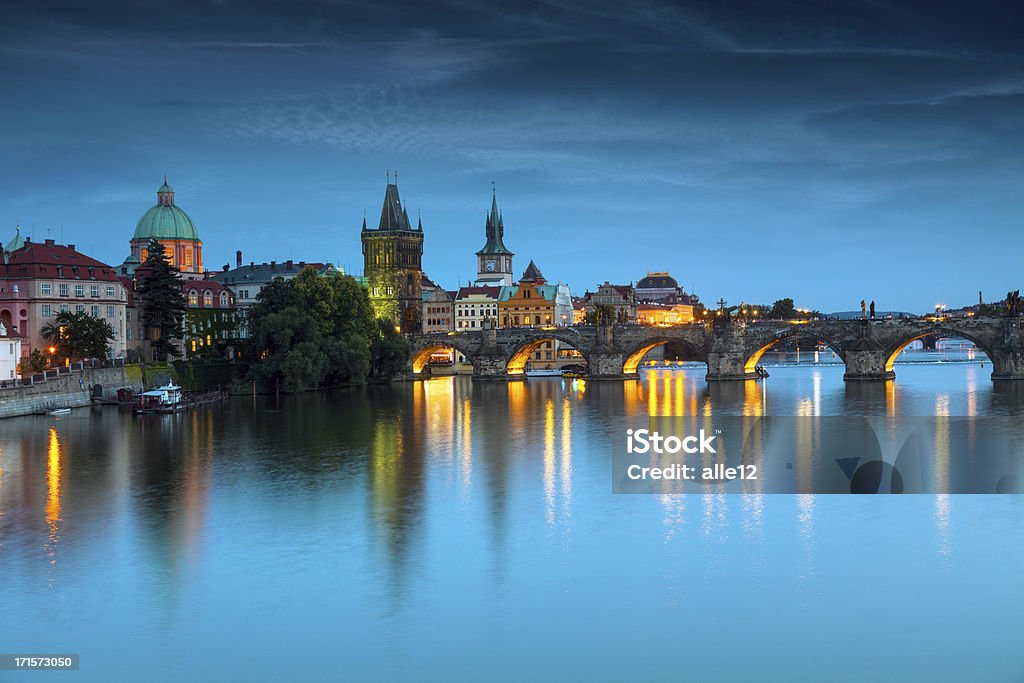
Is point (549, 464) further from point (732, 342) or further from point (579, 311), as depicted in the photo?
point (579, 311)

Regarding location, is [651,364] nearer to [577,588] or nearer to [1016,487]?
[1016,487]

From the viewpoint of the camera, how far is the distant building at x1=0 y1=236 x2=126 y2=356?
268 ft

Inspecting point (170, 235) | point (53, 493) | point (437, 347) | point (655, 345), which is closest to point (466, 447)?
point (53, 493)

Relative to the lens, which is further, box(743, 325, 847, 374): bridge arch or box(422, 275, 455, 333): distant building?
box(422, 275, 455, 333): distant building

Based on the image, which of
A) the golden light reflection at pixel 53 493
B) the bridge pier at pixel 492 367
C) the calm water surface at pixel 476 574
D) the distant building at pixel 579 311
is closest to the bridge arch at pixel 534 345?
the bridge pier at pixel 492 367

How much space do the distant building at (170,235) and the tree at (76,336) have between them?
4920 centimetres

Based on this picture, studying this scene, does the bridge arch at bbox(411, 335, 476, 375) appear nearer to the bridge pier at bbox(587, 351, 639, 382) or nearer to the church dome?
the bridge pier at bbox(587, 351, 639, 382)

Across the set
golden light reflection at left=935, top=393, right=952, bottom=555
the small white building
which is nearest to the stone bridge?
golden light reflection at left=935, top=393, right=952, bottom=555

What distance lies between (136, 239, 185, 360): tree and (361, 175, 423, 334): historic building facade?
2848 inches

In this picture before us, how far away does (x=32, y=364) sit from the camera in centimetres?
7731

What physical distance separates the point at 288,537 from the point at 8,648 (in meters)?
10.5

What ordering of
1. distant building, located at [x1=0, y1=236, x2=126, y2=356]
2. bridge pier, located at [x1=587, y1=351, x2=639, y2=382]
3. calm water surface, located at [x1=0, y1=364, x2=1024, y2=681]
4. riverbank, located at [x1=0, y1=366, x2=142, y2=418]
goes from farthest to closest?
bridge pier, located at [x1=587, y1=351, x2=639, y2=382] → distant building, located at [x1=0, y1=236, x2=126, y2=356] → riverbank, located at [x1=0, y1=366, x2=142, y2=418] → calm water surface, located at [x1=0, y1=364, x2=1024, y2=681]

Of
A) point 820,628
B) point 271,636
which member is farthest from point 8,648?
point 820,628

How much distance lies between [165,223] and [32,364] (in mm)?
58869
